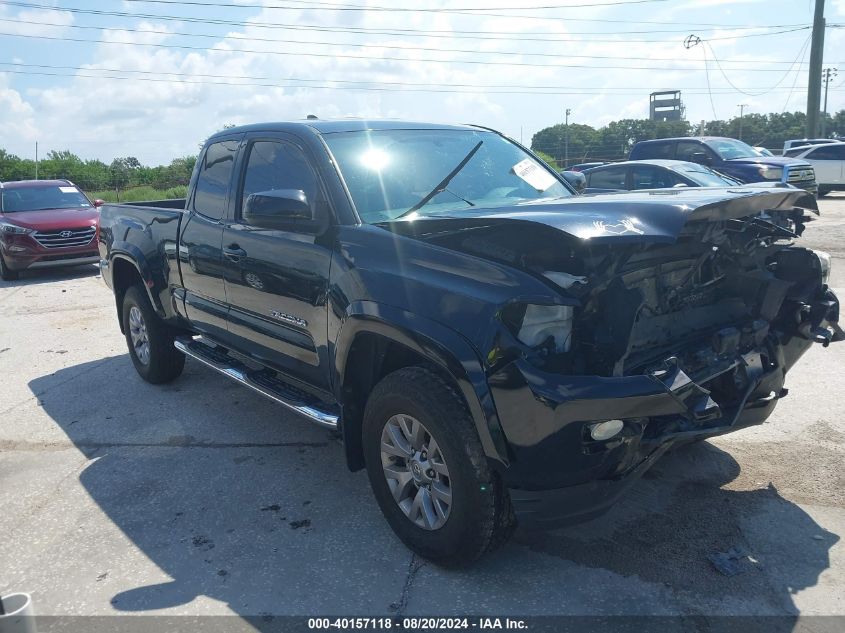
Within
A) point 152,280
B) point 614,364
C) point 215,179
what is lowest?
point 614,364

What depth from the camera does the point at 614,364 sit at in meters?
2.90

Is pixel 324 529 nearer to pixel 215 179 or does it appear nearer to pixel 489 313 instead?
pixel 489 313

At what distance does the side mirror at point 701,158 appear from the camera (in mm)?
16844

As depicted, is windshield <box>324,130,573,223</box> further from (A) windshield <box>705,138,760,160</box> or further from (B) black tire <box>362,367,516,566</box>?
Answer: (A) windshield <box>705,138,760,160</box>

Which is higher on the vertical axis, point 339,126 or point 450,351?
point 339,126

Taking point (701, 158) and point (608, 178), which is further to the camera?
point (701, 158)

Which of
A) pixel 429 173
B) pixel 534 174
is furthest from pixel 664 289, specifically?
pixel 534 174

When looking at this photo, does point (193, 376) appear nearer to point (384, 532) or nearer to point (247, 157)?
point (247, 157)

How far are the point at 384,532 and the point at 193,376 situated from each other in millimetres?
3481

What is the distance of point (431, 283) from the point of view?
316 cm

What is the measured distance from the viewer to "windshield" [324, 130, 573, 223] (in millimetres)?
3984

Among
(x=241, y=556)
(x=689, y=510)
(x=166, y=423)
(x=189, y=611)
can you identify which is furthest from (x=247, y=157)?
(x=689, y=510)

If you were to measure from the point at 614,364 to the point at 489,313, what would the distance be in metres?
0.53

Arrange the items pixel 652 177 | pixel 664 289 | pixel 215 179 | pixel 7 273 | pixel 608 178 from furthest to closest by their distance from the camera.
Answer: pixel 608 178, pixel 7 273, pixel 652 177, pixel 215 179, pixel 664 289
